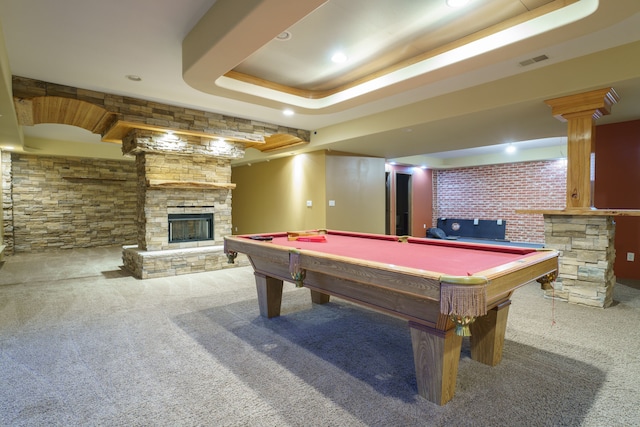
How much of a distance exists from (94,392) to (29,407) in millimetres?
301

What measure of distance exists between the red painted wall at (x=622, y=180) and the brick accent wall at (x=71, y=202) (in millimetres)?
10083

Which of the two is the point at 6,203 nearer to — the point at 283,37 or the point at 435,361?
the point at 283,37

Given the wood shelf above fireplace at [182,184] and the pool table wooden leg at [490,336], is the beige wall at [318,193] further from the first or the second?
the pool table wooden leg at [490,336]

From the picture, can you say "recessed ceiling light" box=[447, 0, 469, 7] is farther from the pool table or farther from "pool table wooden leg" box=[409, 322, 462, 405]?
"pool table wooden leg" box=[409, 322, 462, 405]

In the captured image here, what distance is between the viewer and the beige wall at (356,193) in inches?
267

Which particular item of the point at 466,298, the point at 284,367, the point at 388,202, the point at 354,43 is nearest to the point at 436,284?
the point at 466,298

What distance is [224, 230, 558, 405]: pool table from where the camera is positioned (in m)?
1.50

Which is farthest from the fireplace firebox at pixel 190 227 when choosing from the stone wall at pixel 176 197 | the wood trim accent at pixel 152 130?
the wood trim accent at pixel 152 130

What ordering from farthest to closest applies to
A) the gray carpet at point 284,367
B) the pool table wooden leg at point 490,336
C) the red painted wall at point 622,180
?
the red painted wall at point 622,180, the pool table wooden leg at point 490,336, the gray carpet at point 284,367

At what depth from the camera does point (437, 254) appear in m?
2.38

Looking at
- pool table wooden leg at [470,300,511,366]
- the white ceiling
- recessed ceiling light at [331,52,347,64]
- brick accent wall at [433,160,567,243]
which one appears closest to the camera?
pool table wooden leg at [470,300,511,366]

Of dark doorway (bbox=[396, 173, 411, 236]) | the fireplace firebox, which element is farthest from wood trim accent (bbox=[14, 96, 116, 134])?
dark doorway (bbox=[396, 173, 411, 236])

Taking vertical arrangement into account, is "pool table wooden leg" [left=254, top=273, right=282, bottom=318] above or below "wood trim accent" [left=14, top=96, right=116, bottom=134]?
below

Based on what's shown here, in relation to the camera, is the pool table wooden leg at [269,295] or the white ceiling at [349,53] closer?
the white ceiling at [349,53]
